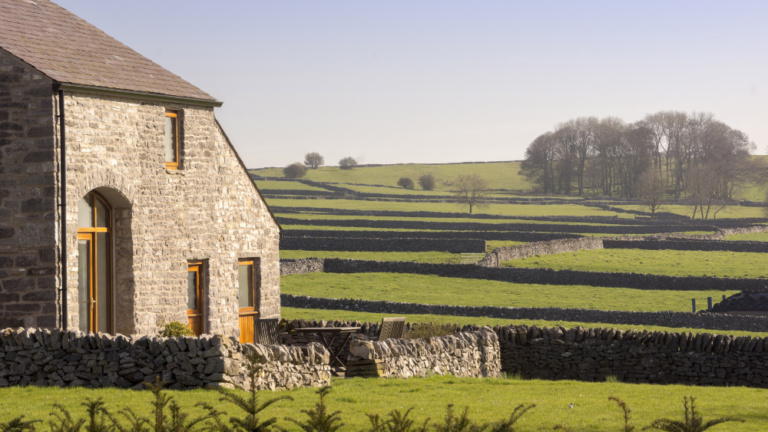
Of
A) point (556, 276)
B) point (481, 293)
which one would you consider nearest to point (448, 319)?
point (481, 293)

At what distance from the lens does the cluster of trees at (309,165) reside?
14450 cm

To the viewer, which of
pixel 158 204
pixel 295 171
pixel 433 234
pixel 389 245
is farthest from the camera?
pixel 295 171

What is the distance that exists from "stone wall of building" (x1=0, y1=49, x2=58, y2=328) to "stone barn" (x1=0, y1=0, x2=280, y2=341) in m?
0.02

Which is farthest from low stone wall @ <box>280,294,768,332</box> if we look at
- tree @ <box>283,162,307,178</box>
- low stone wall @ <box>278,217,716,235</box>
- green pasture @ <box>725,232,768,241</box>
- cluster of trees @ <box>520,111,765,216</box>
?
tree @ <box>283,162,307,178</box>

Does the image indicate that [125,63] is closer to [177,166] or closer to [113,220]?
[177,166]

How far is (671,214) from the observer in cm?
8788

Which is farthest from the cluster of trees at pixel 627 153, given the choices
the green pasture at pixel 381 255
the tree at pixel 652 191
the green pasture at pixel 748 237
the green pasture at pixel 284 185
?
the green pasture at pixel 381 255

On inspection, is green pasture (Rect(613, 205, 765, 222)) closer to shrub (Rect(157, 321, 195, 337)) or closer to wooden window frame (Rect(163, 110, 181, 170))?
wooden window frame (Rect(163, 110, 181, 170))

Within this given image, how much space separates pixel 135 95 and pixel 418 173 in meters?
136

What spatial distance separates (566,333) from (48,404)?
34.8 feet

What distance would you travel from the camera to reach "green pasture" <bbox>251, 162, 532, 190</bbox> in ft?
456

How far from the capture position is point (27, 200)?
12.9 metres

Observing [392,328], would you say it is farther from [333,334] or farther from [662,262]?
[662,262]

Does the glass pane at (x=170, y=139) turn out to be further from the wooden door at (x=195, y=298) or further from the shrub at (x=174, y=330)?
the shrub at (x=174, y=330)
